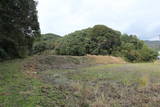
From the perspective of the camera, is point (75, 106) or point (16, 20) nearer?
point (75, 106)

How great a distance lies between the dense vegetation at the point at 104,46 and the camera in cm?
2745

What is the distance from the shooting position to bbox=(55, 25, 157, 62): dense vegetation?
2745 centimetres

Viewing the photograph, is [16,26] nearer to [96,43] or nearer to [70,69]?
[70,69]

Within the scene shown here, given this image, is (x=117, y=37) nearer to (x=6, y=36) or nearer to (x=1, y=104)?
(x=6, y=36)

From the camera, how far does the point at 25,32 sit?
13422mm

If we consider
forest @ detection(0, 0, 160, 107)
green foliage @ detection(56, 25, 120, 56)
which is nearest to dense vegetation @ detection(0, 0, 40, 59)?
forest @ detection(0, 0, 160, 107)

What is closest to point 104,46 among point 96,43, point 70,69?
point 96,43

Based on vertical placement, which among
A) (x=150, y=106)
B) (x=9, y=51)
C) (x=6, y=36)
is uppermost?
(x=6, y=36)

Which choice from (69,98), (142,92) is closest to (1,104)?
(69,98)

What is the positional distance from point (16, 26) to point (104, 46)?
62.6 ft

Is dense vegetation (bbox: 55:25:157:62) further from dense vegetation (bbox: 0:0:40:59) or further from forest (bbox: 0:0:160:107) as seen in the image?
dense vegetation (bbox: 0:0:40:59)

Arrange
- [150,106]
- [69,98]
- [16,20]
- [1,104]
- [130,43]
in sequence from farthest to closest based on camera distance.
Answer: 1. [130,43]
2. [16,20]
3. [69,98]
4. [150,106]
5. [1,104]

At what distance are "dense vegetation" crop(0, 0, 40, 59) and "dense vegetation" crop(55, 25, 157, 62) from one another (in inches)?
573

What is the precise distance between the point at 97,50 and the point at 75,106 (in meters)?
A: 24.2
